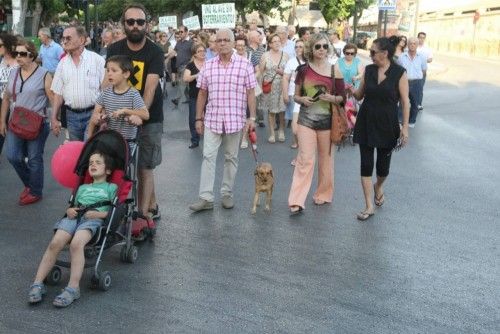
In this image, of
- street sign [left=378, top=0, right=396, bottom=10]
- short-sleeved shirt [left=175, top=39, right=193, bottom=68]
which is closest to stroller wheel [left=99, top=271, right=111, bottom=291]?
short-sleeved shirt [left=175, top=39, right=193, bottom=68]

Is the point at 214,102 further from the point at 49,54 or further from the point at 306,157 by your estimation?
the point at 49,54

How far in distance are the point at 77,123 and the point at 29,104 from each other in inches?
28.3

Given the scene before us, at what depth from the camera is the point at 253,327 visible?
447 cm

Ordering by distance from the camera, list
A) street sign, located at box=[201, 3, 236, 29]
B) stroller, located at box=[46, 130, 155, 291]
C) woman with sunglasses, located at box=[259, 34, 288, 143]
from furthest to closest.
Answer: street sign, located at box=[201, 3, 236, 29], woman with sunglasses, located at box=[259, 34, 288, 143], stroller, located at box=[46, 130, 155, 291]

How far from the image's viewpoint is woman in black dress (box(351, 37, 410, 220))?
6930 mm

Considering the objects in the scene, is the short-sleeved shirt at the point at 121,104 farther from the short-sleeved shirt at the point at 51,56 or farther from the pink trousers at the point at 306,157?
the short-sleeved shirt at the point at 51,56

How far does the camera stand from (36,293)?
477cm

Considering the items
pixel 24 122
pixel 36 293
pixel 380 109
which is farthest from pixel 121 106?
pixel 380 109

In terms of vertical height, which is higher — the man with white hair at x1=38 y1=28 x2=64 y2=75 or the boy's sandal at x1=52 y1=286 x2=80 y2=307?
the man with white hair at x1=38 y1=28 x2=64 y2=75

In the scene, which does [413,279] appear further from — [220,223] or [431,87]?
[431,87]

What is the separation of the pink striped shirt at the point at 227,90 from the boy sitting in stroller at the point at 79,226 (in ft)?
6.71

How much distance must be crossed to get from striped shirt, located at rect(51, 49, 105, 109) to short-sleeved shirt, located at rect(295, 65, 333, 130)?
6.84 feet

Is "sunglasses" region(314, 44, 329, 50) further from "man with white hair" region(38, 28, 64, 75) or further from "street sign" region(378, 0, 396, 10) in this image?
"street sign" region(378, 0, 396, 10)

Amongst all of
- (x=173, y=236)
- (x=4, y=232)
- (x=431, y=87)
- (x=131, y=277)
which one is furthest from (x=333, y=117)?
(x=431, y=87)
